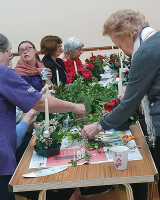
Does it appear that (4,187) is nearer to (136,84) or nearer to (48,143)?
(48,143)

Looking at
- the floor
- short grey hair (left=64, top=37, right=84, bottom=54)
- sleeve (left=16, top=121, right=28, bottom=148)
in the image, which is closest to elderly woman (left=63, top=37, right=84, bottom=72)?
short grey hair (left=64, top=37, right=84, bottom=54)

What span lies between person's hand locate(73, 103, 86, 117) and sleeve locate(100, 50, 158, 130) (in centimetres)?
28

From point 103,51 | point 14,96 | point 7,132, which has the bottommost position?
point 103,51

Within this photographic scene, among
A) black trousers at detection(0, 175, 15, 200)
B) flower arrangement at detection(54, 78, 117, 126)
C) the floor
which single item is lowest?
the floor

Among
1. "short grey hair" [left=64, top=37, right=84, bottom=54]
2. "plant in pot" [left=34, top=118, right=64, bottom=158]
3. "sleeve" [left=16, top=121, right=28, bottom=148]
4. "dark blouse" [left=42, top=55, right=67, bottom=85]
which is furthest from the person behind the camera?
"short grey hair" [left=64, top=37, right=84, bottom=54]

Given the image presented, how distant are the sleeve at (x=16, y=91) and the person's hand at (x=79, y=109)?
1.08 ft

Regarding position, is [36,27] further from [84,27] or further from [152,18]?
[152,18]

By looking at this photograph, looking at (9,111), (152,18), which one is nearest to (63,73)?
(9,111)

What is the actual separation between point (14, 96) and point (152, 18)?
18.1ft

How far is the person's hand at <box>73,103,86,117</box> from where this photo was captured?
175cm

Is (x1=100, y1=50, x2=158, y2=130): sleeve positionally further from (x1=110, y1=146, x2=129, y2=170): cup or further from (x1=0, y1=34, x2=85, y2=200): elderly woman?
(x1=0, y1=34, x2=85, y2=200): elderly woman

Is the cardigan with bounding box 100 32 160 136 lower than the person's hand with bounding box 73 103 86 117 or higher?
higher

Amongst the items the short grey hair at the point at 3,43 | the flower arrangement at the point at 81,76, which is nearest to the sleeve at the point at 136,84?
the short grey hair at the point at 3,43

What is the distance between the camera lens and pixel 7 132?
1.49 meters
